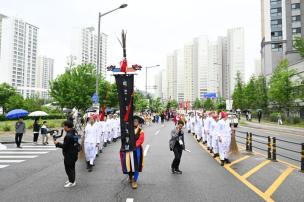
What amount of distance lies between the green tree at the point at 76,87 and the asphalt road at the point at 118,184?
2072 centimetres

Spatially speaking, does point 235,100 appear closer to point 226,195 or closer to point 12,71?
point 226,195

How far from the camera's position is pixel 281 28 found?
67.9 meters

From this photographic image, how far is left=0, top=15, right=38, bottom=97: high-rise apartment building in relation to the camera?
123750 mm

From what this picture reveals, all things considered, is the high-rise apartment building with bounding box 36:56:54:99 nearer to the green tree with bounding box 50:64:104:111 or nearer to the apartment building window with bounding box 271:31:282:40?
the apartment building window with bounding box 271:31:282:40

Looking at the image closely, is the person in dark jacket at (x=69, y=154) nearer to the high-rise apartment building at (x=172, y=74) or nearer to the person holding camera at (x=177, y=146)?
the person holding camera at (x=177, y=146)

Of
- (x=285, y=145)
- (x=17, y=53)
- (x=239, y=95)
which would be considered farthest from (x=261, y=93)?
(x=17, y=53)

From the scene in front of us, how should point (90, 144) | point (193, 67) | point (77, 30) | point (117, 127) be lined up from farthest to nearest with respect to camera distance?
1. point (193, 67)
2. point (77, 30)
3. point (117, 127)
4. point (90, 144)

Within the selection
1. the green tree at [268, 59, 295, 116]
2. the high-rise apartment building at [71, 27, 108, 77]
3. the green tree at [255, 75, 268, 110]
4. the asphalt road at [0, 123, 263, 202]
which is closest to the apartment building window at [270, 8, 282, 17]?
the green tree at [255, 75, 268, 110]

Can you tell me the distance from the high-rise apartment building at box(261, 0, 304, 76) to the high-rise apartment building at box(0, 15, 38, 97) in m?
93.6

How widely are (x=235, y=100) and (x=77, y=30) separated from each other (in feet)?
199

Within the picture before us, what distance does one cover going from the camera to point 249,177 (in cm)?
802

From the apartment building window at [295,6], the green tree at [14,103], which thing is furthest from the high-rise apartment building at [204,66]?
the green tree at [14,103]

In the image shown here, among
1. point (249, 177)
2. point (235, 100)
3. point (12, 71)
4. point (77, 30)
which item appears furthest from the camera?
point (12, 71)

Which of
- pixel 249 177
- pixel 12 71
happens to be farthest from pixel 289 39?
pixel 12 71
